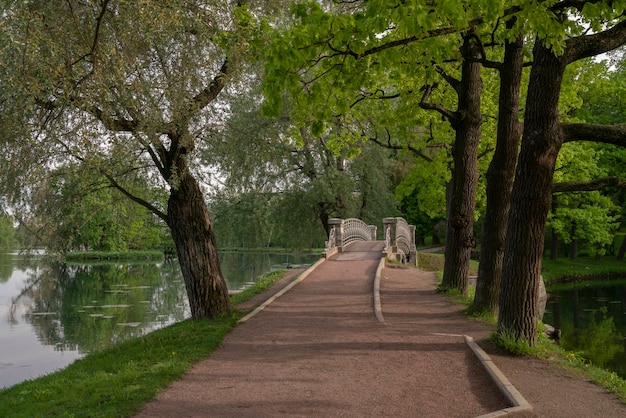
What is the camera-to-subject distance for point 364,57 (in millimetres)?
8719

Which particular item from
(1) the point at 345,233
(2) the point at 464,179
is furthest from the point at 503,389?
(1) the point at 345,233

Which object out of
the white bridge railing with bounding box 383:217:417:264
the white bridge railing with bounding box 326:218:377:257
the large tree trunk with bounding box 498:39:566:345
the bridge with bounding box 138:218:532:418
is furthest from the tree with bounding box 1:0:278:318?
the white bridge railing with bounding box 383:217:417:264

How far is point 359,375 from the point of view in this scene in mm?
8195

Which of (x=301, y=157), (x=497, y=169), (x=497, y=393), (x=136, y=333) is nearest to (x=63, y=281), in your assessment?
(x=301, y=157)

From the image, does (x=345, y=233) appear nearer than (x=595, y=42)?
No

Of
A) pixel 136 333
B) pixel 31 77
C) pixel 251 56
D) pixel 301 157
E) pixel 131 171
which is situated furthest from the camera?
pixel 301 157

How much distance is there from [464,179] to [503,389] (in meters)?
9.11

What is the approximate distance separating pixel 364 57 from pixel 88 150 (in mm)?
4923

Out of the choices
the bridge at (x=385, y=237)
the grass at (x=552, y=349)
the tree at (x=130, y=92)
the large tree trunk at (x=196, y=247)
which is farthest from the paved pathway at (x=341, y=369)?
the bridge at (x=385, y=237)

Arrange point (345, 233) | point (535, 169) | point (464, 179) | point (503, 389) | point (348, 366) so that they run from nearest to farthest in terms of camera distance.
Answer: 1. point (503, 389)
2. point (348, 366)
3. point (535, 169)
4. point (464, 179)
5. point (345, 233)

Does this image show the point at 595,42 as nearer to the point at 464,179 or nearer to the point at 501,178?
the point at 501,178

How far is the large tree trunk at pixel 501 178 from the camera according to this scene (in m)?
11.9

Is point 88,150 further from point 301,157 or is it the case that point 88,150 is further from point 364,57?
point 301,157

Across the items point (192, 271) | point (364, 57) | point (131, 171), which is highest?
point (364, 57)
